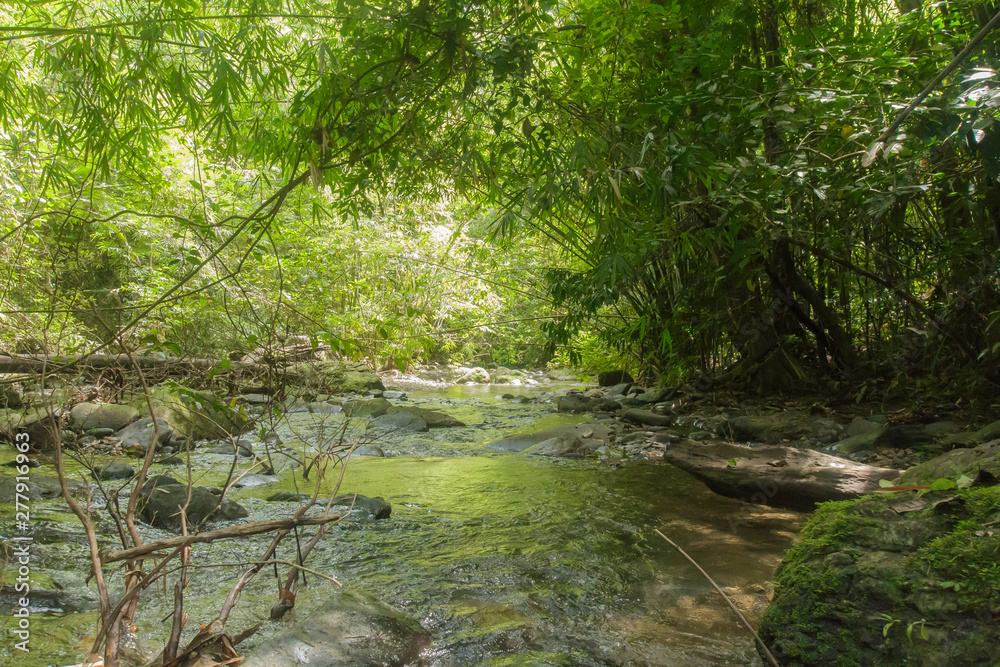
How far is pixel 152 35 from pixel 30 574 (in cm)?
179

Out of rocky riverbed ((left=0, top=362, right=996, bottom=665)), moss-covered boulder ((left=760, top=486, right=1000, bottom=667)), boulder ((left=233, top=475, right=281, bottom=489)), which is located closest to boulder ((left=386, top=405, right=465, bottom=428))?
rocky riverbed ((left=0, top=362, right=996, bottom=665))

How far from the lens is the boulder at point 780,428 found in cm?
423

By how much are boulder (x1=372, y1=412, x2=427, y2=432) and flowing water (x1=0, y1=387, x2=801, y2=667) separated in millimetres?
1854

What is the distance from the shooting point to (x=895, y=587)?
143 cm

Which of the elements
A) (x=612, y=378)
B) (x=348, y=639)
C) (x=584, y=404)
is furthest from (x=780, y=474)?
(x=612, y=378)

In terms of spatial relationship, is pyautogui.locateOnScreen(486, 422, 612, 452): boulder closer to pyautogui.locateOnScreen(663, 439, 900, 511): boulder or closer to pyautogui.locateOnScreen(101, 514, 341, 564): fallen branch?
pyautogui.locateOnScreen(663, 439, 900, 511): boulder

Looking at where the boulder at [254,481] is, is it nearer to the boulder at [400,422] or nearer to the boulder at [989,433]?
the boulder at [400,422]

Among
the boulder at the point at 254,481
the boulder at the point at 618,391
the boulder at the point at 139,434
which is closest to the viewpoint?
the boulder at the point at 254,481

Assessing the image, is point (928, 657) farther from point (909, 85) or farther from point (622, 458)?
point (622, 458)

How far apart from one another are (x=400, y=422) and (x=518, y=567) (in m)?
3.81

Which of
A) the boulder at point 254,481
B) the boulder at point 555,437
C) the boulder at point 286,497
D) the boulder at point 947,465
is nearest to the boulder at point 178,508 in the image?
the boulder at point 286,497

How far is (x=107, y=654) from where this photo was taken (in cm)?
129

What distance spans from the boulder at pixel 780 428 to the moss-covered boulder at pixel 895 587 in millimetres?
2741

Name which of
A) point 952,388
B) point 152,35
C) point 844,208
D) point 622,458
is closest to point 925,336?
point 952,388
